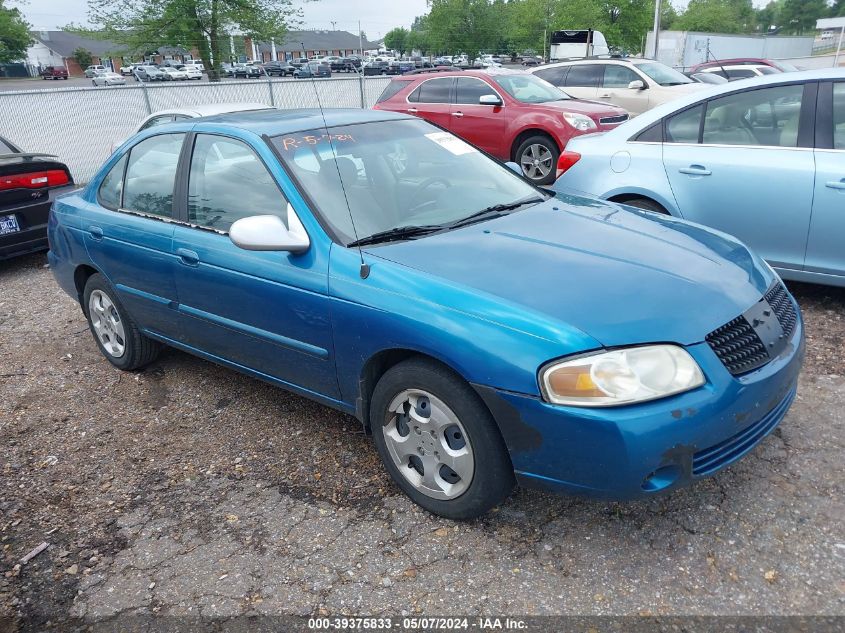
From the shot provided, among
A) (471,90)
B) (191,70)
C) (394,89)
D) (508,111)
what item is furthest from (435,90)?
(191,70)

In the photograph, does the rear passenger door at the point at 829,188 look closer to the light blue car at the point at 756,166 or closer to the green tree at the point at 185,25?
the light blue car at the point at 756,166

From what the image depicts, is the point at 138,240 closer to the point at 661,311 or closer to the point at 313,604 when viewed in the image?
the point at 313,604

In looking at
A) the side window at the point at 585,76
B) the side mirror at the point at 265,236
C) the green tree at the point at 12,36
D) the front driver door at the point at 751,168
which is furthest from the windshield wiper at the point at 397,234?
the green tree at the point at 12,36

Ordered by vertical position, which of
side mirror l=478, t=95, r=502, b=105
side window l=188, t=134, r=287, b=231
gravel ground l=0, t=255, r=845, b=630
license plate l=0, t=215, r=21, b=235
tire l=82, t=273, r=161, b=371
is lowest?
gravel ground l=0, t=255, r=845, b=630

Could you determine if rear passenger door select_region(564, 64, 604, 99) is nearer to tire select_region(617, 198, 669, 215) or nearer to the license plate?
tire select_region(617, 198, 669, 215)

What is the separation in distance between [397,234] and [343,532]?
1304 mm

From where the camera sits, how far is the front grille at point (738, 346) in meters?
2.49

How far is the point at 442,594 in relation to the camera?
98.5 inches

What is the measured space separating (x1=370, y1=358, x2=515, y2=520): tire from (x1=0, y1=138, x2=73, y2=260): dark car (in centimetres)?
542

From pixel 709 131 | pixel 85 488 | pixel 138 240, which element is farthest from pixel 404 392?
pixel 709 131

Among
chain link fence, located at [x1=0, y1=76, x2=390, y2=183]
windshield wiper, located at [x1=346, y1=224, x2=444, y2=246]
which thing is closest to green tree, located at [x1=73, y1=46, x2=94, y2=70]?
chain link fence, located at [x1=0, y1=76, x2=390, y2=183]

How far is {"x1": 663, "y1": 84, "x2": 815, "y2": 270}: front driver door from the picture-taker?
14.9ft

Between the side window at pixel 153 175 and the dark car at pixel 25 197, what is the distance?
3.20 m

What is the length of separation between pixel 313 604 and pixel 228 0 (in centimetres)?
2757
